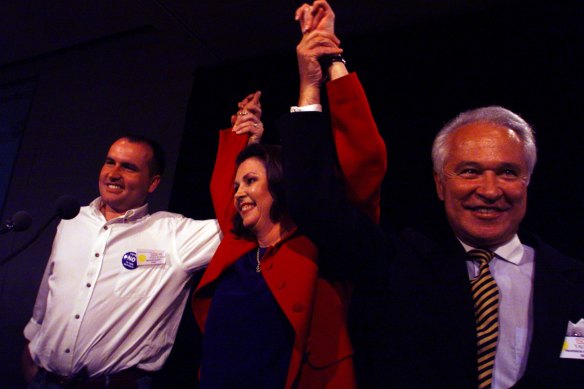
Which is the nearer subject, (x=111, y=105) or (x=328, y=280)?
(x=328, y=280)

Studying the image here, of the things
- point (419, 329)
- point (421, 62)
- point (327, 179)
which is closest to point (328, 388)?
point (419, 329)

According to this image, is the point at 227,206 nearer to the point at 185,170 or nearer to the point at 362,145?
the point at 362,145

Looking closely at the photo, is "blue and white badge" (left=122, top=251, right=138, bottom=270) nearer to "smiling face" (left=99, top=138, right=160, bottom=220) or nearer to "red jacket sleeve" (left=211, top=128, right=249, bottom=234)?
"smiling face" (left=99, top=138, right=160, bottom=220)

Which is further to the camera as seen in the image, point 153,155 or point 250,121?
point 153,155

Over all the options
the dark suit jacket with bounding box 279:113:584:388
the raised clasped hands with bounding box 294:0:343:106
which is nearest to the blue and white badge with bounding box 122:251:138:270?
the dark suit jacket with bounding box 279:113:584:388

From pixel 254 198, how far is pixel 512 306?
2.77 feet

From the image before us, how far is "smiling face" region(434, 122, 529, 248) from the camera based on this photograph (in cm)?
108

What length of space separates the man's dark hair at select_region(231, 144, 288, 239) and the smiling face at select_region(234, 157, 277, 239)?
0.01m

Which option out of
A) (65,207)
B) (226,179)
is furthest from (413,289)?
(65,207)

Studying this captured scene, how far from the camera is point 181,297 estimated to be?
177 cm

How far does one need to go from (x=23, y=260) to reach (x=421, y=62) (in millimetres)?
3231

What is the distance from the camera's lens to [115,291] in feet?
5.47

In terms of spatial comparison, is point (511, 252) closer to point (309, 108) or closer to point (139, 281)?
point (309, 108)

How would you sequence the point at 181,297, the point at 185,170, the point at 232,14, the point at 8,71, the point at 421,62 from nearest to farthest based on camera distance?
1. the point at 181,297
2. the point at 421,62
3. the point at 232,14
4. the point at 185,170
5. the point at 8,71
